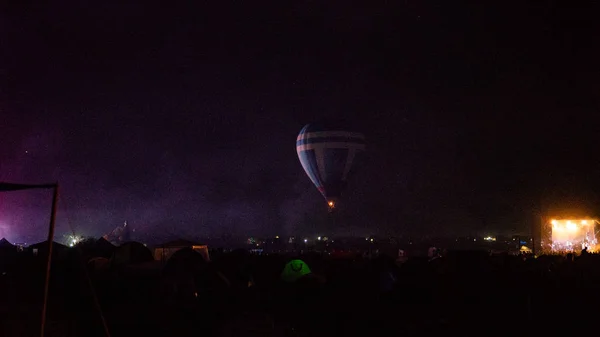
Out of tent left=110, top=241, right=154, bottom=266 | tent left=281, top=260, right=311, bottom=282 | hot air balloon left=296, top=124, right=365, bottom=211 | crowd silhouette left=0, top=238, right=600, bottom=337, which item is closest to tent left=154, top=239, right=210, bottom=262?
tent left=110, top=241, right=154, bottom=266

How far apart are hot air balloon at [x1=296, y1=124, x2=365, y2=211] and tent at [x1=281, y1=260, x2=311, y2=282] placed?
95.5 feet

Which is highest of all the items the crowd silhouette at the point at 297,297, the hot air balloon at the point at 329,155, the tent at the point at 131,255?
the hot air balloon at the point at 329,155

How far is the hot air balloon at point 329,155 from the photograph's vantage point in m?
52.3

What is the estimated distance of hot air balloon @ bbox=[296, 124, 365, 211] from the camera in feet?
172

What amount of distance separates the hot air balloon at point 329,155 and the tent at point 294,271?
95.5 feet

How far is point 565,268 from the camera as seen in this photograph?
31172 mm

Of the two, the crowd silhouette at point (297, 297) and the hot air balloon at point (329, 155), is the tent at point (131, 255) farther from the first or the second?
the hot air balloon at point (329, 155)

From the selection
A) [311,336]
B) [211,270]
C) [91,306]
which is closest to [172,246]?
[211,270]

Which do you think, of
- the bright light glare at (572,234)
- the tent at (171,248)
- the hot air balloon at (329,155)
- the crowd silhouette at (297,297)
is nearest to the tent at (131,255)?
the crowd silhouette at (297,297)

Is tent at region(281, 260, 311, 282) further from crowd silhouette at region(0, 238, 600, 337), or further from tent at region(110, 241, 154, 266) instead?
tent at region(110, 241, 154, 266)

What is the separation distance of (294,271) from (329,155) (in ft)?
97.1

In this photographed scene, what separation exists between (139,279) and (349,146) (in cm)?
3077

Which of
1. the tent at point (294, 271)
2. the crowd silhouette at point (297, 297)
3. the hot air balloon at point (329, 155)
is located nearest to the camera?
the crowd silhouette at point (297, 297)

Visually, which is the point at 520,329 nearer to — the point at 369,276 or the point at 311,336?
the point at 311,336
